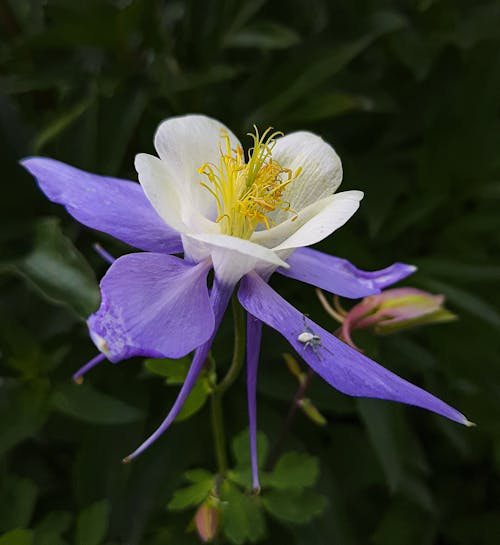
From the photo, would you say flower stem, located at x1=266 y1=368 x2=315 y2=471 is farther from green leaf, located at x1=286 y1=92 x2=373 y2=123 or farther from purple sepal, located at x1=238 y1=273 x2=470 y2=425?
green leaf, located at x1=286 y1=92 x2=373 y2=123

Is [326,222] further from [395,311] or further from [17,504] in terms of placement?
[17,504]

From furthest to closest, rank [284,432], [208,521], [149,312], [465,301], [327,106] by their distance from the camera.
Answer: [327,106] → [465,301] → [284,432] → [208,521] → [149,312]

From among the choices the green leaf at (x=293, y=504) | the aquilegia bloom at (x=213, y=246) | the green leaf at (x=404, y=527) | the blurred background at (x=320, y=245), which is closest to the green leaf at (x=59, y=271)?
the blurred background at (x=320, y=245)

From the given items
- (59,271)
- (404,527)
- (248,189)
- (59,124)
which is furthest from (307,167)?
(404,527)

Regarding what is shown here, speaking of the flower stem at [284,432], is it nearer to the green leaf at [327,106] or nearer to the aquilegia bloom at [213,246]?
the aquilegia bloom at [213,246]

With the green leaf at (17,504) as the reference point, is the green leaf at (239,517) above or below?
above

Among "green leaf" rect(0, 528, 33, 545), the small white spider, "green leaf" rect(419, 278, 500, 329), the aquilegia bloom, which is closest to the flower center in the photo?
the aquilegia bloom
